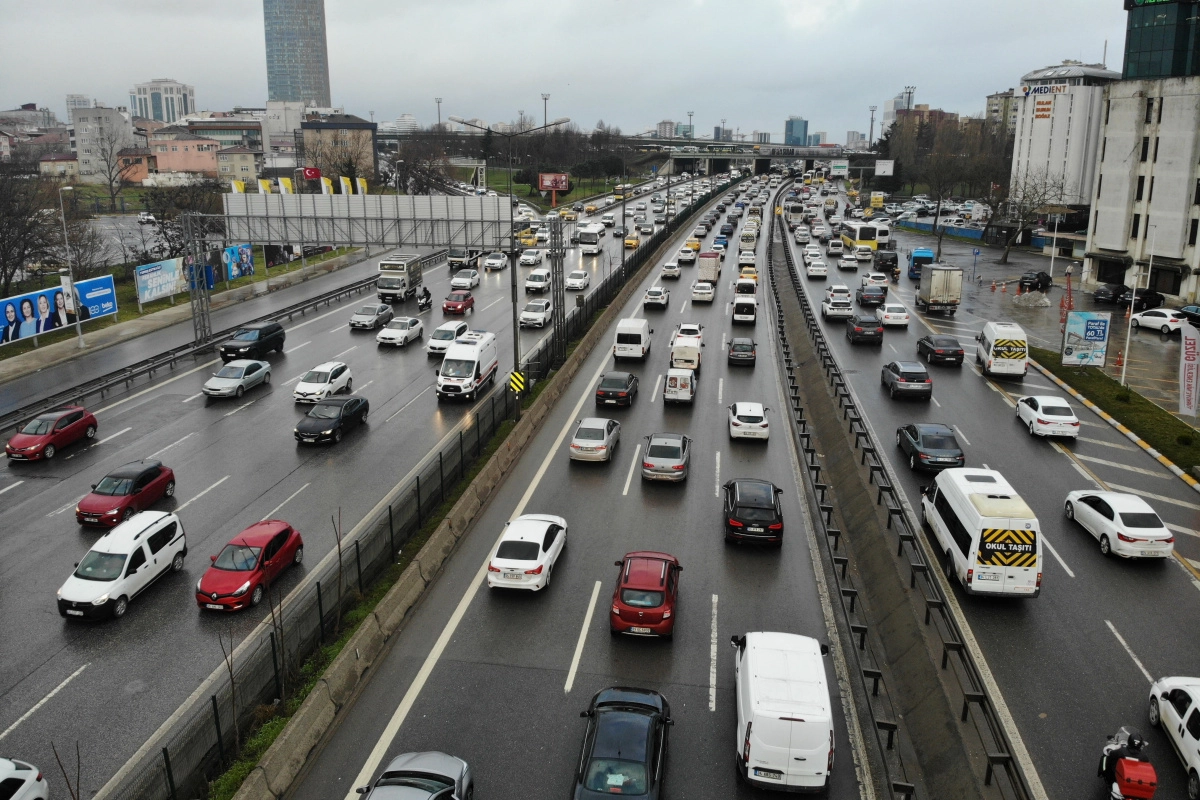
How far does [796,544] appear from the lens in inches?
914

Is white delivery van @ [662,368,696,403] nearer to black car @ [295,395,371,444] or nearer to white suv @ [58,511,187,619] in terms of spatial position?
black car @ [295,395,371,444]

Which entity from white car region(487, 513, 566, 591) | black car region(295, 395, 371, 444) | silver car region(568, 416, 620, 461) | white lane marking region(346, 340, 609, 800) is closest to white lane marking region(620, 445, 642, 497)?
silver car region(568, 416, 620, 461)

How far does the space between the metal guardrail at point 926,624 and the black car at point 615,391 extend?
7.12m

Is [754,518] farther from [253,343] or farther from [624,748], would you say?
[253,343]

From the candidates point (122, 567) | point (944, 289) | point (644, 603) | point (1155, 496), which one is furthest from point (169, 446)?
point (944, 289)

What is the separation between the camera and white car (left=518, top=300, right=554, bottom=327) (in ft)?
171

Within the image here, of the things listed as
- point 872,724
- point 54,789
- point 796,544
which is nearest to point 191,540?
point 54,789

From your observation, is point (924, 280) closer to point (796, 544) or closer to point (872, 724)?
point (796, 544)

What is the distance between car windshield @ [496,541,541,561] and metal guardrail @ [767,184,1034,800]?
7232 mm

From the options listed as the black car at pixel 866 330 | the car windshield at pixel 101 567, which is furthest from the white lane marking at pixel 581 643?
the black car at pixel 866 330

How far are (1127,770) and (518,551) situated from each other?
41.4ft

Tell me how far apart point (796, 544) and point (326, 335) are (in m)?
35.0

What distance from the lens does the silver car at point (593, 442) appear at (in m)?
28.7

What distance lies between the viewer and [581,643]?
60.2 ft
